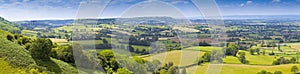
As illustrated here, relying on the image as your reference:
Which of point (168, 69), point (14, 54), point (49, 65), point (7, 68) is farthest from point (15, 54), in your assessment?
Result: point (168, 69)

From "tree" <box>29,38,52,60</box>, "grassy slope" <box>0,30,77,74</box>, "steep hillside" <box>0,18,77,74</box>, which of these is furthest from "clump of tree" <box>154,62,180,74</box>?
"tree" <box>29,38,52,60</box>

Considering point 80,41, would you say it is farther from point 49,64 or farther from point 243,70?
point 243,70

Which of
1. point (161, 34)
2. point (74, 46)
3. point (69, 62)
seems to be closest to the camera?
point (74, 46)

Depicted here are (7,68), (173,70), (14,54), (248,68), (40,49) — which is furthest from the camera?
(248,68)

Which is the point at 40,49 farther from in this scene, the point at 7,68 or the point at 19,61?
the point at 7,68

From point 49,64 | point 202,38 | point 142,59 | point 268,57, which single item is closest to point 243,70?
point 202,38

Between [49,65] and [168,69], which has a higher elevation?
[49,65]

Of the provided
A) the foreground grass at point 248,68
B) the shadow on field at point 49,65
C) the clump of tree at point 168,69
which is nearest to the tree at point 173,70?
the clump of tree at point 168,69

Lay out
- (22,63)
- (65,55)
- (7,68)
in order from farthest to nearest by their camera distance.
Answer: (65,55), (22,63), (7,68)
